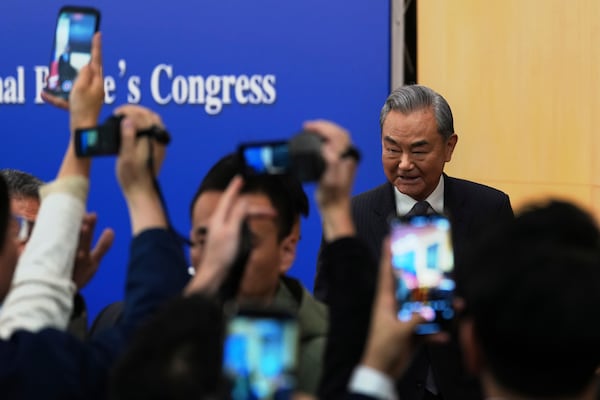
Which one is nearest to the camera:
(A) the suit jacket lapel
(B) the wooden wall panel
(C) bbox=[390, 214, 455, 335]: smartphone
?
(C) bbox=[390, 214, 455, 335]: smartphone

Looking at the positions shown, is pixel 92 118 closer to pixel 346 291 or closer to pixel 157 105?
pixel 346 291

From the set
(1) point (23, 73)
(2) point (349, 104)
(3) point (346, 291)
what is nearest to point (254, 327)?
(3) point (346, 291)

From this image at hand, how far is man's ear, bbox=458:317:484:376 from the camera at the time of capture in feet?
5.41

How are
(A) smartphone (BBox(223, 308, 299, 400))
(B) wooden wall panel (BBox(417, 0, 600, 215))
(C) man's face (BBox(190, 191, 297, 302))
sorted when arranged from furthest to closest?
(B) wooden wall panel (BBox(417, 0, 600, 215))
(C) man's face (BBox(190, 191, 297, 302))
(A) smartphone (BBox(223, 308, 299, 400))

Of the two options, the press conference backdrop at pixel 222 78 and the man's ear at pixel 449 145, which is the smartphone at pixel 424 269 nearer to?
the man's ear at pixel 449 145

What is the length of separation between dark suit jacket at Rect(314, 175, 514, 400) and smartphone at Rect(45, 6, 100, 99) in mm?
1273

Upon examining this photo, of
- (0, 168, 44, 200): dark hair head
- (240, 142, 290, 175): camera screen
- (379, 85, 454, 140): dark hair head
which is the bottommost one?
(0, 168, 44, 200): dark hair head

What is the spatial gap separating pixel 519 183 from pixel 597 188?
0.32 meters

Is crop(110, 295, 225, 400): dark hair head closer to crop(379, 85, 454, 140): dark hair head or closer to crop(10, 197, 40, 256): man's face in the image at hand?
crop(10, 197, 40, 256): man's face

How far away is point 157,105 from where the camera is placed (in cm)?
494

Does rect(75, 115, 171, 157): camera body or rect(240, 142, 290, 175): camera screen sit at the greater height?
rect(75, 115, 171, 157): camera body

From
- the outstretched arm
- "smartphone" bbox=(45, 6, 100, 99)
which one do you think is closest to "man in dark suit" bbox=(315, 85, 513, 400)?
"smartphone" bbox=(45, 6, 100, 99)

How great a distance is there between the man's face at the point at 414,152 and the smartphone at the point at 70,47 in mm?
1671

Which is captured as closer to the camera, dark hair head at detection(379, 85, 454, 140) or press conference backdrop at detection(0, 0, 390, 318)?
dark hair head at detection(379, 85, 454, 140)
